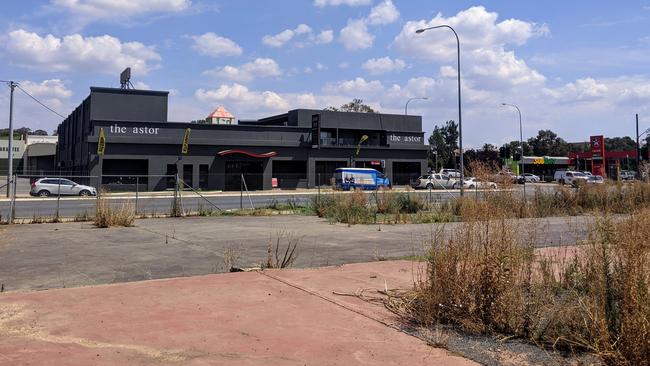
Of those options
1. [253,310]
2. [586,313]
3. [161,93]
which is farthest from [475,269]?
[161,93]

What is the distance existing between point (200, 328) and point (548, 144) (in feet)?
436

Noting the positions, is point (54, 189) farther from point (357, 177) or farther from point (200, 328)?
point (200, 328)

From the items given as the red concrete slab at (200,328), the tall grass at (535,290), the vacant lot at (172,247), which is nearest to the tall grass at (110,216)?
the vacant lot at (172,247)

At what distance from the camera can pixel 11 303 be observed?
693 centimetres

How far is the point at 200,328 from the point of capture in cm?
598

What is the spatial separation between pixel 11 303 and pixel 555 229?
15.4 m

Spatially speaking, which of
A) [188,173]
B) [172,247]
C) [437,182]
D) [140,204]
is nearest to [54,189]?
[188,173]

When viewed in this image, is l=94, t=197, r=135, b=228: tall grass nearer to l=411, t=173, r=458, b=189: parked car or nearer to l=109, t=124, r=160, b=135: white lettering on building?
l=109, t=124, r=160, b=135: white lettering on building

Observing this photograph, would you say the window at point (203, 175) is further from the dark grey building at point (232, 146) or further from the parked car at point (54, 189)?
the parked car at point (54, 189)

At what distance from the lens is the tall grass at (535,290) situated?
4.68 m

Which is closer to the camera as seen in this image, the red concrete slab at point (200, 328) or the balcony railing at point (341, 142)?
the red concrete slab at point (200, 328)

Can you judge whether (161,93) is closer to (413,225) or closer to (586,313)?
(413,225)

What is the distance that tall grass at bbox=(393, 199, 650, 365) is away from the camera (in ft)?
15.4

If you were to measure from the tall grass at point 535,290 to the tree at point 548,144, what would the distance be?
127 metres
